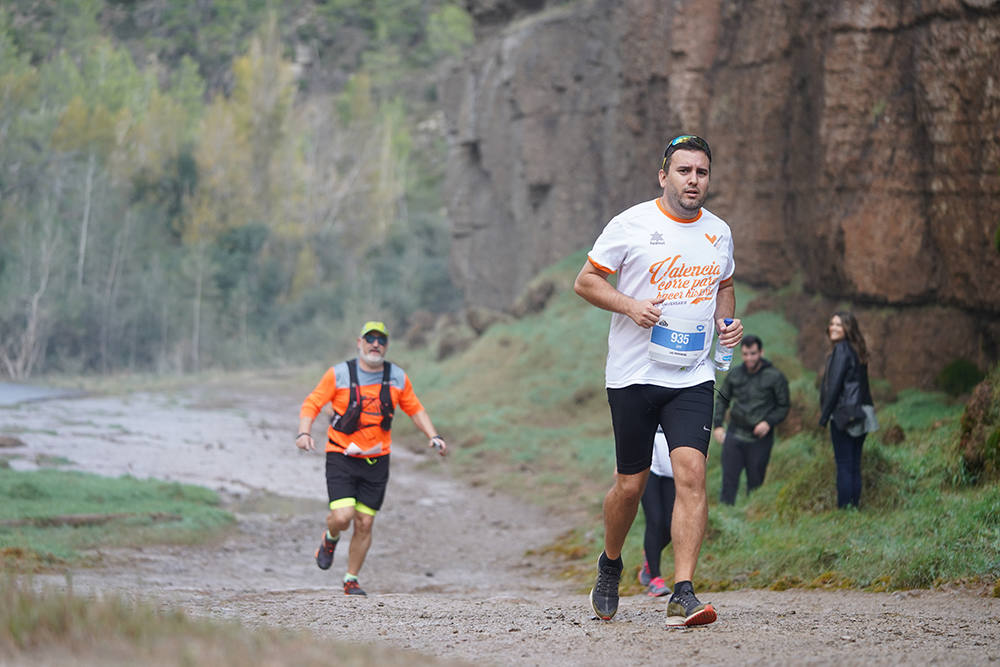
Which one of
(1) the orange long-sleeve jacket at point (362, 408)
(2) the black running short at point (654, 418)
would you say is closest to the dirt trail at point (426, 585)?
(2) the black running short at point (654, 418)

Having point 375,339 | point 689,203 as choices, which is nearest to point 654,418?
point 689,203

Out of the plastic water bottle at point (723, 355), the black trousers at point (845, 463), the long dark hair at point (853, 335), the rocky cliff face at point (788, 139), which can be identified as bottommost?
the black trousers at point (845, 463)

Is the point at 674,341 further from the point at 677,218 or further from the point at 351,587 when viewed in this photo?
the point at 351,587

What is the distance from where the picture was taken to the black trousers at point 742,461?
10.2m

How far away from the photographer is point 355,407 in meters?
8.30

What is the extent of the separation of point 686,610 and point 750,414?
5.02m

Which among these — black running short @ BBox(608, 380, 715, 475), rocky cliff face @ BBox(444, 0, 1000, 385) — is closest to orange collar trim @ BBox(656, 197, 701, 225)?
black running short @ BBox(608, 380, 715, 475)

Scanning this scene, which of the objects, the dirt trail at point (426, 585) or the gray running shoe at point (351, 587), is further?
the gray running shoe at point (351, 587)

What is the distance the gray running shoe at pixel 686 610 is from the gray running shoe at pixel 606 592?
0.51m

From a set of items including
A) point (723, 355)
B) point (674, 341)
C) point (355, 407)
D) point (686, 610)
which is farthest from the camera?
point (355, 407)

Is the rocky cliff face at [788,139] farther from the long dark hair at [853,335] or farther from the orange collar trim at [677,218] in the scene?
the orange collar trim at [677,218]

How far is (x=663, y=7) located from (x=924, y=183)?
9.18 m

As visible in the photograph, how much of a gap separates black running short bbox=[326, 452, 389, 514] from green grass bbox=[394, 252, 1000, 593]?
2049mm

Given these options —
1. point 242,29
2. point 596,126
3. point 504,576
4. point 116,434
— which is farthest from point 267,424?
point 242,29
